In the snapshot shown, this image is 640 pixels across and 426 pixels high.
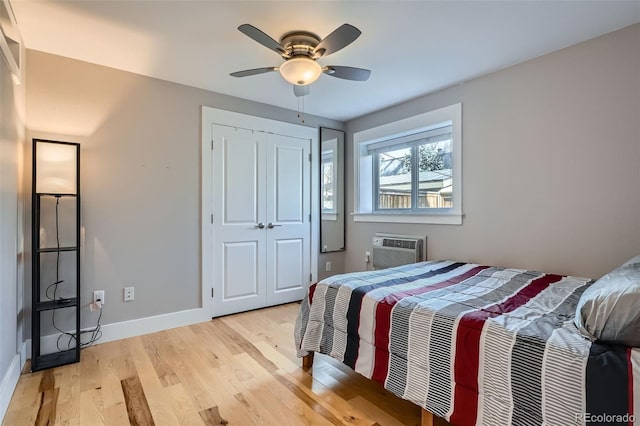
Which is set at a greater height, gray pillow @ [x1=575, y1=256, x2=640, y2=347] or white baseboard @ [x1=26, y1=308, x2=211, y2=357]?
gray pillow @ [x1=575, y1=256, x2=640, y2=347]

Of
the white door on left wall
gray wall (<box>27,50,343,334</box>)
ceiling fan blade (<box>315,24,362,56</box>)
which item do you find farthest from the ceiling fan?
the white door on left wall

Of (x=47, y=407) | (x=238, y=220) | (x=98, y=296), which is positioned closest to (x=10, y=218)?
(x=98, y=296)

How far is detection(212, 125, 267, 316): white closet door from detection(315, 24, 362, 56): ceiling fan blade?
5.20 ft

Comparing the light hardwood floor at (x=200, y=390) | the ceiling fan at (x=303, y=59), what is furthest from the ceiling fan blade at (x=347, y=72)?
the light hardwood floor at (x=200, y=390)

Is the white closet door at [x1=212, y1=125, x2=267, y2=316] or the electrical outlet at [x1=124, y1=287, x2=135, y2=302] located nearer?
the electrical outlet at [x1=124, y1=287, x2=135, y2=302]

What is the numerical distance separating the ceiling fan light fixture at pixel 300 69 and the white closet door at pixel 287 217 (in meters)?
1.49

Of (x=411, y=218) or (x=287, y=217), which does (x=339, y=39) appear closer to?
(x=411, y=218)

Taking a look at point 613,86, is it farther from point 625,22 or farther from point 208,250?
point 208,250

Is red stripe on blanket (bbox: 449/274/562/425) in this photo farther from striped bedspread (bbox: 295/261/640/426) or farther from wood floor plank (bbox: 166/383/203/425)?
wood floor plank (bbox: 166/383/203/425)

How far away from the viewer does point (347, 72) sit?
217 centimetres

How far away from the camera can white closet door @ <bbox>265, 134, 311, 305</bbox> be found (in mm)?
3566

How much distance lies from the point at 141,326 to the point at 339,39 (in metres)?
2.76

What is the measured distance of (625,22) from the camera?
6.56ft

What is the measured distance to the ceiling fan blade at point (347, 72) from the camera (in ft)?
6.91
